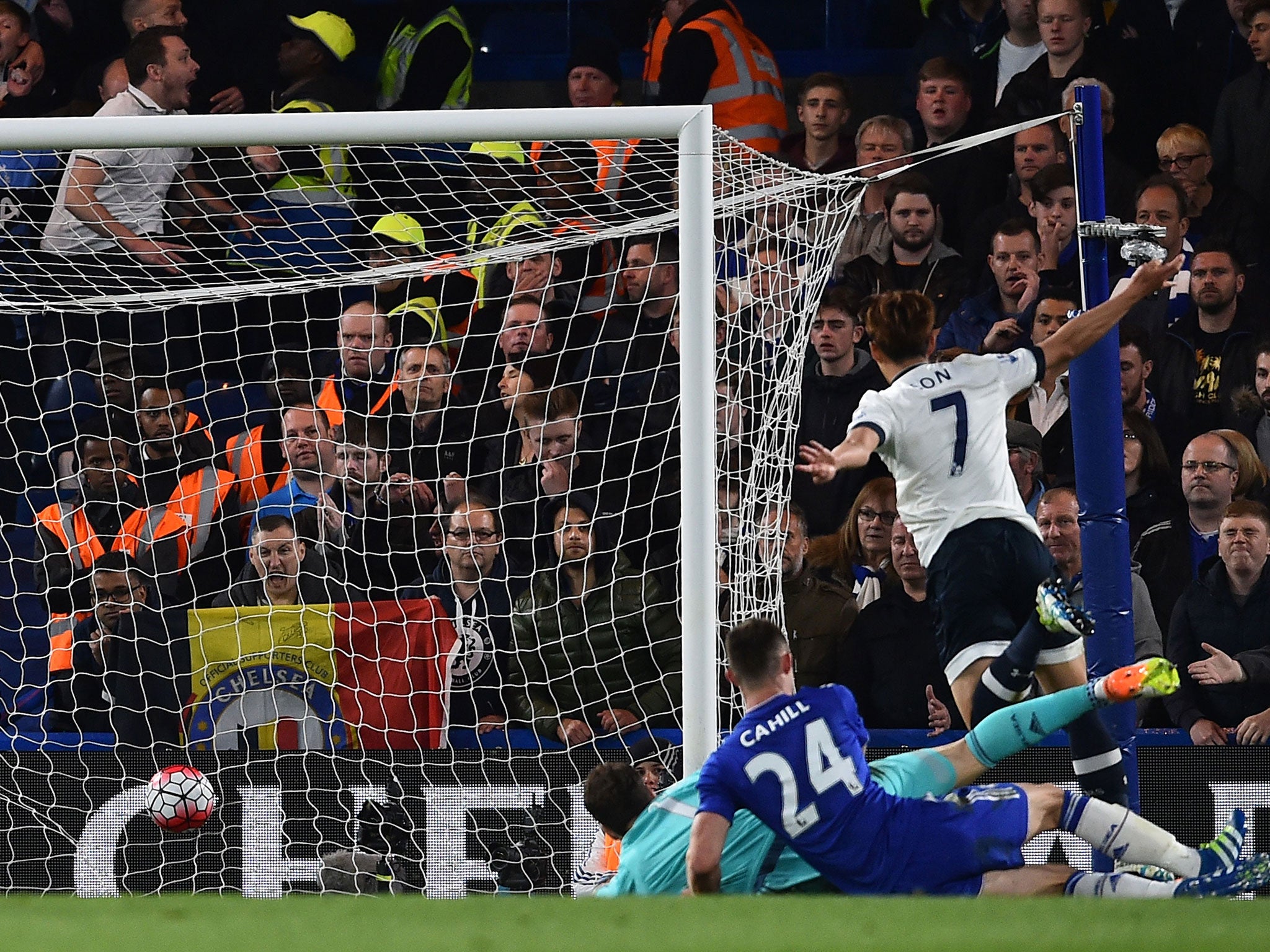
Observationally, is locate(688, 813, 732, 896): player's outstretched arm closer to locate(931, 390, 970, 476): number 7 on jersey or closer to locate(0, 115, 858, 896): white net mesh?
locate(0, 115, 858, 896): white net mesh

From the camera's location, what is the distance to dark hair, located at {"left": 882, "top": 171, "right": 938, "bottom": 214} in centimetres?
639

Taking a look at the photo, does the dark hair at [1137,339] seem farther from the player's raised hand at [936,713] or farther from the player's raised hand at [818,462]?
the player's raised hand at [818,462]

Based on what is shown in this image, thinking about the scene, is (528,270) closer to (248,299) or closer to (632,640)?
(248,299)

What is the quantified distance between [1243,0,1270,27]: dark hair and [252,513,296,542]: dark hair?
4.63 metres

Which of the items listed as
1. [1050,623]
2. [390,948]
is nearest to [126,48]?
[1050,623]

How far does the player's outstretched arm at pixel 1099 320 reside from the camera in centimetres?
418

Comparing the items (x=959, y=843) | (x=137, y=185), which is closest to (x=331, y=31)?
(x=137, y=185)

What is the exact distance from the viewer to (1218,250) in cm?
607

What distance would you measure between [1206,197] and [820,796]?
3860 mm

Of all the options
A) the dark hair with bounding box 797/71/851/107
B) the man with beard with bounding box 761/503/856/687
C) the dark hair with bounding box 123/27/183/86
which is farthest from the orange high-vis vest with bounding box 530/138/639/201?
the dark hair with bounding box 123/27/183/86

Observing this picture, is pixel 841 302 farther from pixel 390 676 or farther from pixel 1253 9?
pixel 390 676

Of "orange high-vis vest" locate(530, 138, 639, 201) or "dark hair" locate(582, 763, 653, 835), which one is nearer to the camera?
"dark hair" locate(582, 763, 653, 835)

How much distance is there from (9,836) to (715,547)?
2893mm

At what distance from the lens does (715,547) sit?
13.3 ft
